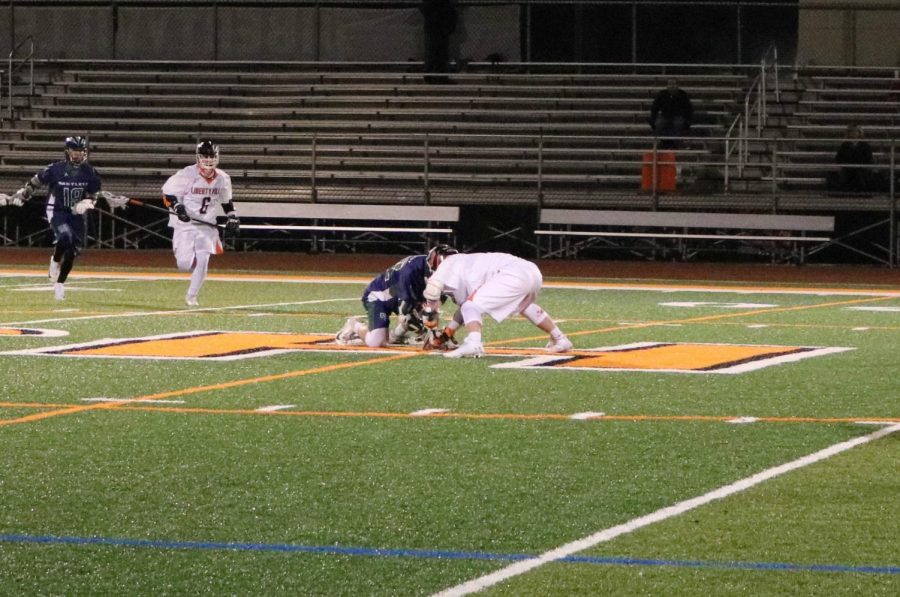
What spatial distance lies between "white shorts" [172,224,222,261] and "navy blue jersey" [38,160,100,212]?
55.6 inches

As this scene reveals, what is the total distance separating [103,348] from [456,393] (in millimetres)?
3974

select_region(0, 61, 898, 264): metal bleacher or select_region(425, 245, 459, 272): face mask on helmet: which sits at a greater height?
select_region(0, 61, 898, 264): metal bleacher

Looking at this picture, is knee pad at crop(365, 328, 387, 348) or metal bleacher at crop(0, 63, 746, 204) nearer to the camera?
knee pad at crop(365, 328, 387, 348)

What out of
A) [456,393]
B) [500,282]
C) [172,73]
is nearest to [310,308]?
[500,282]

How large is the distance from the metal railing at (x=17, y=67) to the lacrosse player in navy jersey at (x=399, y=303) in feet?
65.7

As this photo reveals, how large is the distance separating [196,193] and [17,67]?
1639 cm

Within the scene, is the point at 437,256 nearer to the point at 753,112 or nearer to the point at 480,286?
the point at 480,286

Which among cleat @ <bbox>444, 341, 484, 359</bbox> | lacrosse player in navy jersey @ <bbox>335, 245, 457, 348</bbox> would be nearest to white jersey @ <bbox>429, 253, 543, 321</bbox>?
lacrosse player in navy jersey @ <bbox>335, 245, 457, 348</bbox>

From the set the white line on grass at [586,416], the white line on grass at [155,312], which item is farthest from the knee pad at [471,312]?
the white line on grass at [155,312]

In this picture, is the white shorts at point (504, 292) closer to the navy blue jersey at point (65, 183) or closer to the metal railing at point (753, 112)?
the navy blue jersey at point (65, 183)

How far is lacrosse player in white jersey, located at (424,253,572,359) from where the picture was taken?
12680mm

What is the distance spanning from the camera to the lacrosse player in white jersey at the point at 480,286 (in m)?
12.7

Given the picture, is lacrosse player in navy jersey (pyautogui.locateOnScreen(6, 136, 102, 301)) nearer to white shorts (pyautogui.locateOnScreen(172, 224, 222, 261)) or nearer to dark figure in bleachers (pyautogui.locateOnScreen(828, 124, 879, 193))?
white shorts (pyautogui.locateOnScreen(172, 224, 222, 261))

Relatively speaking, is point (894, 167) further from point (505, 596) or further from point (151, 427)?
point (505, 596)
